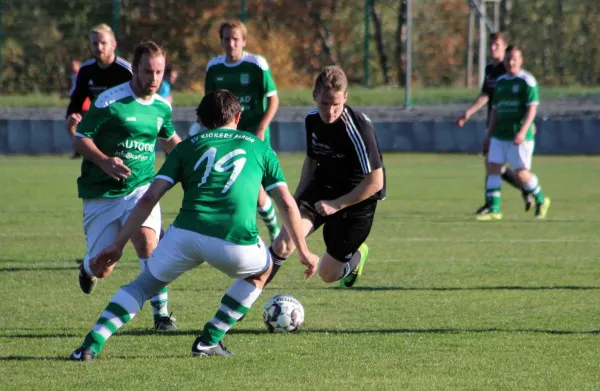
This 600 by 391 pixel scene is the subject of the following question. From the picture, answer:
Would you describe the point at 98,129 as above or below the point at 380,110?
above

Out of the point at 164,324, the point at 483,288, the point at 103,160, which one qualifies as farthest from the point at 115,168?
Answer: the point at 483,288

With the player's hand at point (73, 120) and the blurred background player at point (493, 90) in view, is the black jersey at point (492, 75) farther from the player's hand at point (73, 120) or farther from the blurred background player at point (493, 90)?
the player's hand at point (73, 120)

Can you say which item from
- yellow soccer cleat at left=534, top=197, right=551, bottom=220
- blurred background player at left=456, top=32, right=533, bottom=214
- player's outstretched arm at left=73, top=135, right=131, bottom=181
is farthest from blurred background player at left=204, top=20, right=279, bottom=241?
yellow soccer cleat at left=534, top=197, right=551, bottom=220

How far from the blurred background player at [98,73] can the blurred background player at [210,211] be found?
3207 millimetres

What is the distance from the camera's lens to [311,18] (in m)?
29.2

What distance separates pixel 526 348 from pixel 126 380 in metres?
2.40

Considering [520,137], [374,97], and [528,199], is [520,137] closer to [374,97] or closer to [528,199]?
[528,199]

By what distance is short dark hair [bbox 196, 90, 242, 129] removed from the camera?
5.97 meters

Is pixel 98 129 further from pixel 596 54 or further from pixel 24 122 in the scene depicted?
pixel 596 54

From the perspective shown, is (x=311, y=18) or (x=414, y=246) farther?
(x=311, y=18)

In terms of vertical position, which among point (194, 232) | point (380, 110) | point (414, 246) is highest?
point (194, 232)

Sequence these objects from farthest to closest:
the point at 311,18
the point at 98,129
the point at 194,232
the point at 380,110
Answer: the point at 311,18
the point at 380,110
the point at 98,129
the point at 194,232

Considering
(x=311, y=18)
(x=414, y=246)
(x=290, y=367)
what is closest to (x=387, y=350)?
(x=290, y=367)

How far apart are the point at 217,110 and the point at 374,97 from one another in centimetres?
2194
